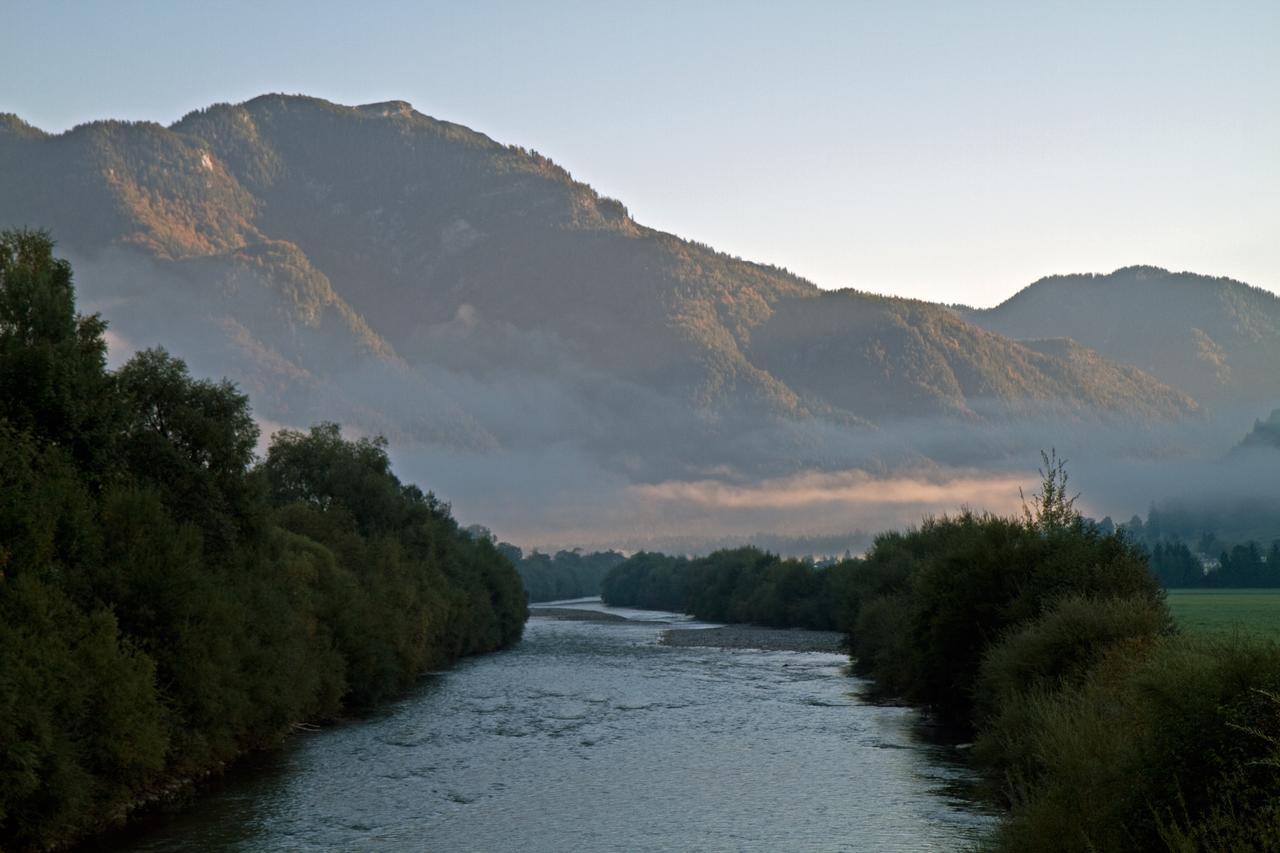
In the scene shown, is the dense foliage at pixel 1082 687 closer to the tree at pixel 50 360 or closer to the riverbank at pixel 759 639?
the tree at pixel 50 360

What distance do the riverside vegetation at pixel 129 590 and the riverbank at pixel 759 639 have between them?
6010 cm

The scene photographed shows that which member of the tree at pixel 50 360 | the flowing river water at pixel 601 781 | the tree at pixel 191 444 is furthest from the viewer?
the tree at pixel 191 444

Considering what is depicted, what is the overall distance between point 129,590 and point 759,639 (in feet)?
334

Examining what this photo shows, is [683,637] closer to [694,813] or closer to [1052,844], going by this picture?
[694,813]

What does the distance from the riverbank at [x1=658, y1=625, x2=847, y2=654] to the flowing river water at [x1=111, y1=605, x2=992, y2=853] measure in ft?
146

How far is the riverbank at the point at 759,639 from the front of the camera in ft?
398

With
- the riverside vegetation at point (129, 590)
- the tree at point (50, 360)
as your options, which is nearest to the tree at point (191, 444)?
the riverside vegetation at point (129, 590)

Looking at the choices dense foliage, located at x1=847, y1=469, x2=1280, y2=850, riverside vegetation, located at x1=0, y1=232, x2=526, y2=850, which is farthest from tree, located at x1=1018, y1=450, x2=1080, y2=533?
riverside vegetation, located at x1=0, y1=232, x2=526, y2=850

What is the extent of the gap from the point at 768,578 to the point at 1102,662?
478 feet

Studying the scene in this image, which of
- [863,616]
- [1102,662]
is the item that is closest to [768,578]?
[863,616]

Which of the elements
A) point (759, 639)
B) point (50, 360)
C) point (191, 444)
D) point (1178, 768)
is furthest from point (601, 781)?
point (759, 639)

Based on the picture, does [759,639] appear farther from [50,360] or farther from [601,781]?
[50,360]

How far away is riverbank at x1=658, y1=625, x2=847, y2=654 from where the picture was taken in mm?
121188

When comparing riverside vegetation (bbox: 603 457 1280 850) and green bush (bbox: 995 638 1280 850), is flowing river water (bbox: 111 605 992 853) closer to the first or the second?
riverside vegetation (bbox: 603 457 1280 850)
